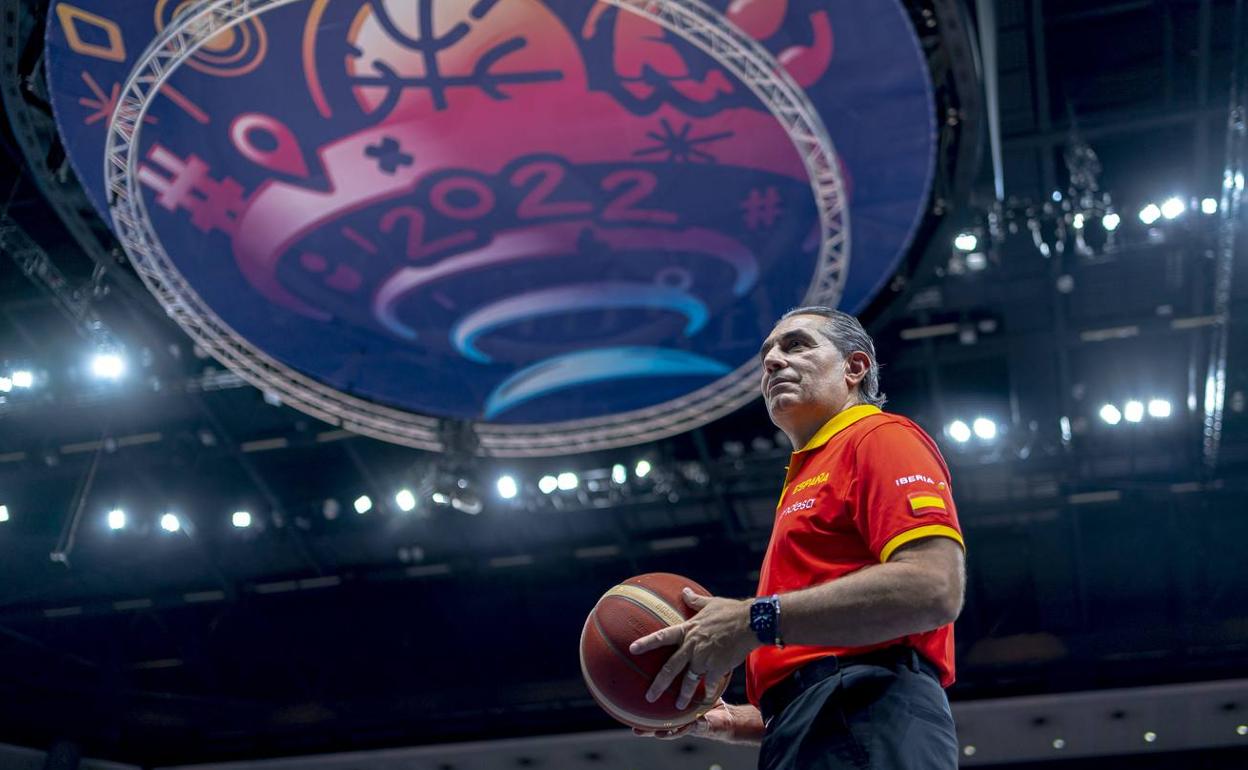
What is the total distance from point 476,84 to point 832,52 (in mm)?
2447

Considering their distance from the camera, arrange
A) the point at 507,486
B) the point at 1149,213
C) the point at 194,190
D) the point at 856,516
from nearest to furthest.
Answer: the point at 856,516 < the point at 194,190 < the point at 1149,213 < the point at 507,486

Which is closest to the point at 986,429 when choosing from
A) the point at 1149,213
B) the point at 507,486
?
the point at 1149,213

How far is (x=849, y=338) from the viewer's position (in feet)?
10.4

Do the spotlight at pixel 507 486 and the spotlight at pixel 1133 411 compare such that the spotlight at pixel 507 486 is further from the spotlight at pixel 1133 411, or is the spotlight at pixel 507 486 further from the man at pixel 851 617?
the man at pixel 851 617

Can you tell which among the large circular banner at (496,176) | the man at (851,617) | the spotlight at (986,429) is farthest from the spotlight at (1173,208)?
the man at (851,617)

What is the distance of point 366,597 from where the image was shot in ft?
54.2

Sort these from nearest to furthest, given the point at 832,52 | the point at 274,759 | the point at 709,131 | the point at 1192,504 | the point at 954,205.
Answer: the point at 832,52, the point at 709,131, the point at 954,205, the point at 1192,504, the point at 274,759

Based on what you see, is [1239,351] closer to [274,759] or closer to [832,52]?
[832,52]

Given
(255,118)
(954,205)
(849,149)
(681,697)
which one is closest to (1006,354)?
(954,205)

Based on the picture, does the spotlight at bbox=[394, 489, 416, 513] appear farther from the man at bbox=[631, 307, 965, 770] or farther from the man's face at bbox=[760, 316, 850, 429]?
the man at bbox=[631, 307, 965, 770]

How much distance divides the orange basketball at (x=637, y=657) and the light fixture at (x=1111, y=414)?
11.1 meters

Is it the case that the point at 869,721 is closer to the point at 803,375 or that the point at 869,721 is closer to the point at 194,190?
the point at 803,375

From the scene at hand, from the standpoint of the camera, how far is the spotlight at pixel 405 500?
13695 mm

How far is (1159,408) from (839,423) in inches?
432
